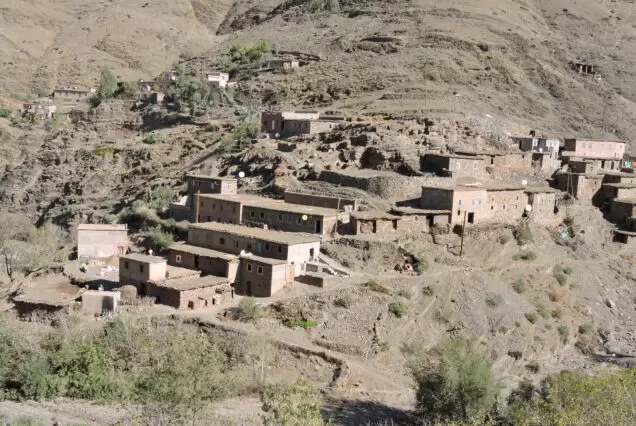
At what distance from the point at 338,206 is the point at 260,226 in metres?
3.43

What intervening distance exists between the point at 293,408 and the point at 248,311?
27.4 feet

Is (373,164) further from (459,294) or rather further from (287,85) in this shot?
(287,85)

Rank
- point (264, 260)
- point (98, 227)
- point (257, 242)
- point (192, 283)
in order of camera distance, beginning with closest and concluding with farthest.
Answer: point (192, 283), point (264, 260), point (257, 242), point (98, 227)

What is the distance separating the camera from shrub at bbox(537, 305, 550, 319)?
2692 centimetres

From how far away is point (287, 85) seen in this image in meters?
52.7

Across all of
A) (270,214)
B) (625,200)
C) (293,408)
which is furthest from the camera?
(625,200)

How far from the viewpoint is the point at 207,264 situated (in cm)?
2633

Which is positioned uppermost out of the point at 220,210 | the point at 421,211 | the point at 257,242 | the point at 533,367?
the point at 421,211

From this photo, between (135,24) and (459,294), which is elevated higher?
(135,24)

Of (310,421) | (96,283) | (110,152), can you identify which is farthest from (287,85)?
(310,421)

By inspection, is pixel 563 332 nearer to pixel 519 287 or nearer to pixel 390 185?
pixel 519 287

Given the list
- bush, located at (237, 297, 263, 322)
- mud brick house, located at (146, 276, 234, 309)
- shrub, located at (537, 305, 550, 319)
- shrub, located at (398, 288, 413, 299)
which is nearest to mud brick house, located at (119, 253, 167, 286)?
mud brick house, located at (146, 276, 234, 309)

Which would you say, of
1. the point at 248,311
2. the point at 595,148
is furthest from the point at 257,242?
the point at 595,148

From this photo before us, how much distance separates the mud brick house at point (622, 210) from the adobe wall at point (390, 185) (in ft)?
33.9
